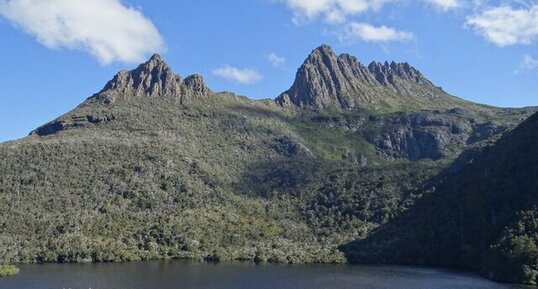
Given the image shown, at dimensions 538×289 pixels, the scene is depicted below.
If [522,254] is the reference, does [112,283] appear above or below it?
below

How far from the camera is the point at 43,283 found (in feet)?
620

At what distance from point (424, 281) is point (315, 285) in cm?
3532

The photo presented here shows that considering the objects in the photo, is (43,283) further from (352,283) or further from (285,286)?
(352,283)

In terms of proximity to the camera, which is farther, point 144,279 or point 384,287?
point 144,279

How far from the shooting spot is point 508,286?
177750mm

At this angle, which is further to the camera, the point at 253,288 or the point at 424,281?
the point at 424,281

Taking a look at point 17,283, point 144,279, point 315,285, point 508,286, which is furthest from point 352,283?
point 17,283

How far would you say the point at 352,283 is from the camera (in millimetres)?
191875

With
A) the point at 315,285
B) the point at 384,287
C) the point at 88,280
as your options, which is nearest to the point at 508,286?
the point at 384,287

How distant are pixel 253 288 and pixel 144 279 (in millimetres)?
41395

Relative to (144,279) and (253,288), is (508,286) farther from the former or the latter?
(144,279)

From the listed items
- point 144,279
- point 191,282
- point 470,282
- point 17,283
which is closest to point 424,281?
point 470,282

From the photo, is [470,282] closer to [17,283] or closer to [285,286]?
[285,286]

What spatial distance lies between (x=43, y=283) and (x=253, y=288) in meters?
64.5
